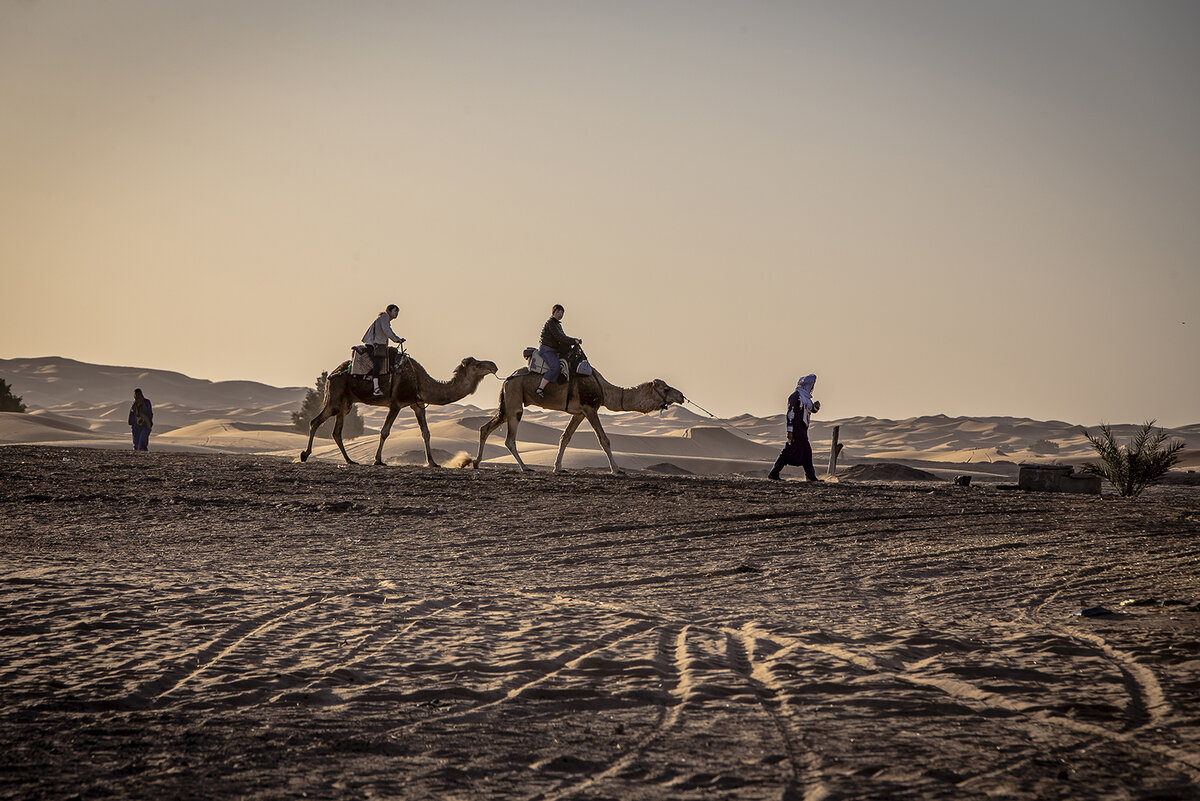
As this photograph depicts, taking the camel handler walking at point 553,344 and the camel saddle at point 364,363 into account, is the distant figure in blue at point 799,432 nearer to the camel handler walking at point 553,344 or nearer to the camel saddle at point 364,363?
the camel handler walking at point 553,344

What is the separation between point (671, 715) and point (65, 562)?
6.36m

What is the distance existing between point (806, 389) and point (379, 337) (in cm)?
749

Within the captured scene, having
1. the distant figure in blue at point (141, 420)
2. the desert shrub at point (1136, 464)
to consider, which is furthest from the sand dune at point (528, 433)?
the desert shrub at point (1136, 464)

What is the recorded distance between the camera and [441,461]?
1174 inches

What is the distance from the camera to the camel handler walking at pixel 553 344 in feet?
62.1

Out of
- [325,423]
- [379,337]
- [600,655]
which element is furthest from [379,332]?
[325,423]

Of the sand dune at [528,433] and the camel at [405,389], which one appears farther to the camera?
the sand dune at [528,433]

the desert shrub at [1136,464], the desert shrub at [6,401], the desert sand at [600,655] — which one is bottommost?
the desert sand at [600,655]

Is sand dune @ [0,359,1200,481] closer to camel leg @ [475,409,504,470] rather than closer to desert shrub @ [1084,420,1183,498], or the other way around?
camel leg @ [475,409,504,470]

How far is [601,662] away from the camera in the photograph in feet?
19.1

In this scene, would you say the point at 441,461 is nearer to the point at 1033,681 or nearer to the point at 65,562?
the point at 65,562

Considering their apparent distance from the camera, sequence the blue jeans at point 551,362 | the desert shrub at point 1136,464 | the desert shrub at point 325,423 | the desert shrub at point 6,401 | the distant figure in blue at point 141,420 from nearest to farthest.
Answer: the desert shrub at point 1136,464
the blue jeans at point 551,362
the distant figure in blue at point 141,420
the desert shrub at point 6,401
the desert shrub at point 325,423

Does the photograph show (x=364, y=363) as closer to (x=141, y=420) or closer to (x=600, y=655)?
(x=141, y=420)

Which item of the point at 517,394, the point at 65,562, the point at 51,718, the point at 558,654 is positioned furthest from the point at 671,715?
the point at 517,394
